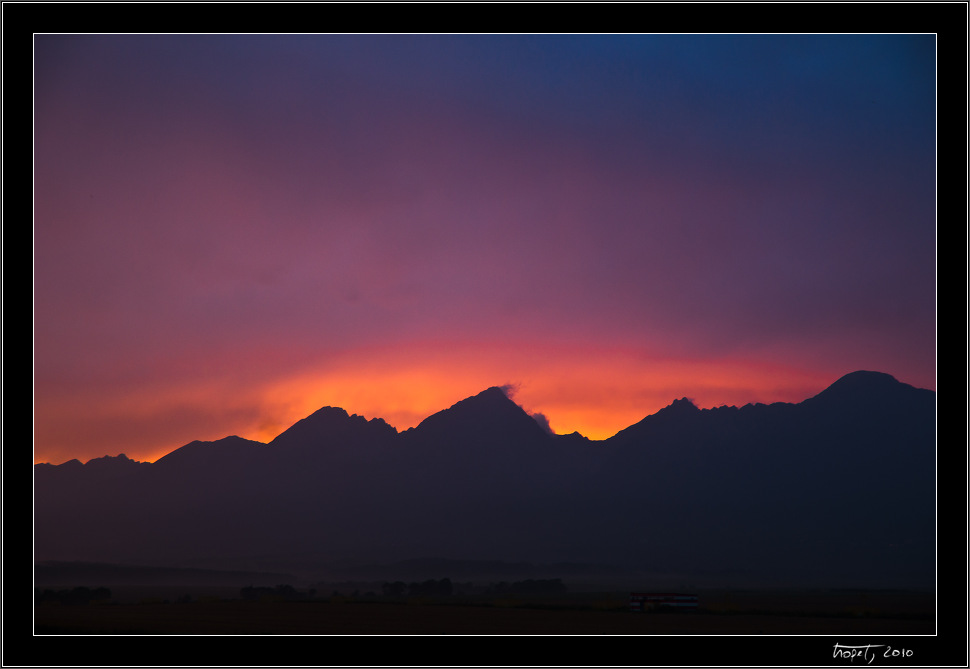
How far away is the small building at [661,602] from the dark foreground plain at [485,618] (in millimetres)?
319

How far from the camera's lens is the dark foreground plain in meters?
16.9

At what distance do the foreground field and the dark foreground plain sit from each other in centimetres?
2

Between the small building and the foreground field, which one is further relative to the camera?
the small building

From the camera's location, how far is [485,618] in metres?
20.6

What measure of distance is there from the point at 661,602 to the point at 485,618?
4.64m

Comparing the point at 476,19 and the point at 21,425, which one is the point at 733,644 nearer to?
the point at 476,19

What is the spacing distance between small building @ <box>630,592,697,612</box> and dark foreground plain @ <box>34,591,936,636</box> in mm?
319

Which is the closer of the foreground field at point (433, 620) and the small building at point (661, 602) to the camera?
the foreground field at point (433, 620)

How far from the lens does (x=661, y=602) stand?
20.8 metres

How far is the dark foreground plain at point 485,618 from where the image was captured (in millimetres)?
16875

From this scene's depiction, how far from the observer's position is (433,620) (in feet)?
65.6

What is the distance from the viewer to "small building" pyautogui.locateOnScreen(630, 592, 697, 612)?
67.4ft

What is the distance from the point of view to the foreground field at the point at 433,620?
16891 mm

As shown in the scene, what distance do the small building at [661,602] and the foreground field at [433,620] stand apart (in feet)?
1.16
